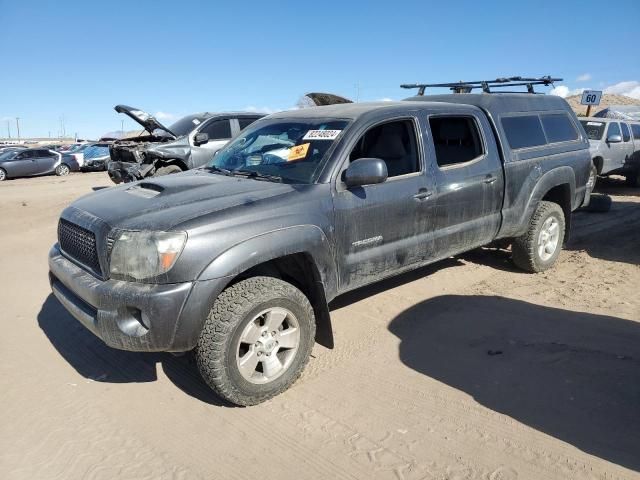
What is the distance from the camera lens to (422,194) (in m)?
4.14

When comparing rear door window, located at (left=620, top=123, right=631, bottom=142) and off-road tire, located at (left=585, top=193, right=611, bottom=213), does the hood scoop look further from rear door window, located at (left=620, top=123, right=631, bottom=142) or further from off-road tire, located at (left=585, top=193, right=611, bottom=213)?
rear door window, located at (left=620, top=123, right=631, bottom=142)

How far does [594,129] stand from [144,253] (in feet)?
42.4

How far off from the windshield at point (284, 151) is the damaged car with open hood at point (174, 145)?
5.61m

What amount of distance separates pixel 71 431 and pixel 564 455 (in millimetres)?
2852

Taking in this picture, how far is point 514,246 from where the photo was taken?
566 cm

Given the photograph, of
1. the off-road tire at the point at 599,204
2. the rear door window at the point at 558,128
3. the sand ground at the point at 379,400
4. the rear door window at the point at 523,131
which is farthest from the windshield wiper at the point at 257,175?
the off-road tire at the point at 599,204

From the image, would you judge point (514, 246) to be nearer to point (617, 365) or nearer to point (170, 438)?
point (617, 365)

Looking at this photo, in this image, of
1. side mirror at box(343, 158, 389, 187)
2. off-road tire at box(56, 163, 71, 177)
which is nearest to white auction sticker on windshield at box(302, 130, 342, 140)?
side mirror at box(343, 158, 389, 187)

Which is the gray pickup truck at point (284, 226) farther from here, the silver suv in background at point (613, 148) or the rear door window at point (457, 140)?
the silver suv in background at point (613, 148)

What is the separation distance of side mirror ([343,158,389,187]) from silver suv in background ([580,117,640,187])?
10.5 meters

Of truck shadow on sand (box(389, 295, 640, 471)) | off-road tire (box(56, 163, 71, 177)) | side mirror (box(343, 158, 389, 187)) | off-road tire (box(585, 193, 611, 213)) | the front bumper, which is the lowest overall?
off-road tire (box(56, 163, 71, 177))

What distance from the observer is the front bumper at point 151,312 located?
283 centimetres

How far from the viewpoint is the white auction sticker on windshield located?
3821mm

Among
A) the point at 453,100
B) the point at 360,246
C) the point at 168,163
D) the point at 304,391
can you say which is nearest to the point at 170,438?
the point at 304,391
